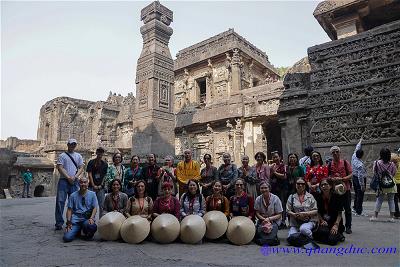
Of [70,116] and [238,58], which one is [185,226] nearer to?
[238,58]

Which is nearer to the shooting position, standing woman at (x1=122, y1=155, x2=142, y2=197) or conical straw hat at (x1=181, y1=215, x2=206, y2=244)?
conical straw hat at (x1=181, y1=215, x2=206, y2=244)

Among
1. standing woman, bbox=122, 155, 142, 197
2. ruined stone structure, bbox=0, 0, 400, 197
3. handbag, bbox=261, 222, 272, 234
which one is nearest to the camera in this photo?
handbag, bbox=261, 222, 272, 234

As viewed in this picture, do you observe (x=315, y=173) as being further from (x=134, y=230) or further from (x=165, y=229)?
(x=134, y=230)

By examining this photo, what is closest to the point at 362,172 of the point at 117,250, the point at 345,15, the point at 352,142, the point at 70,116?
the point at 352,142

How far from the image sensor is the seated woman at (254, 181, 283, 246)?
4.10m

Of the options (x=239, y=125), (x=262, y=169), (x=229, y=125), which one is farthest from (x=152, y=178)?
(x=229, y=125)

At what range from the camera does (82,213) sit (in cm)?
454

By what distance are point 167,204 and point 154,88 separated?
594 centimetres

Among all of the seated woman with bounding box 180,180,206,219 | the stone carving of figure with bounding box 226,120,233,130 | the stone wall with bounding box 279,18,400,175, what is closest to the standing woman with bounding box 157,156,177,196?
the seated woman with bounding box 180,180,206,219

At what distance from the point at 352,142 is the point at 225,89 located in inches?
529

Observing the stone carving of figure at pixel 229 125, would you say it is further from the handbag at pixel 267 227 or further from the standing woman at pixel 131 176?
the handbag at pixel 267 227

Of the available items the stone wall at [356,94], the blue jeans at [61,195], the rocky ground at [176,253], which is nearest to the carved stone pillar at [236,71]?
the stone wall at [356,94]

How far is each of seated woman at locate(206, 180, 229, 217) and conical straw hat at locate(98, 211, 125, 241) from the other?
1.37 metres

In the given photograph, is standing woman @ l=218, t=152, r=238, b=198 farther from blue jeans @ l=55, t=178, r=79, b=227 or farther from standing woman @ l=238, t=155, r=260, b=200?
blue jeans @ l=55, t=178, r=79, b=227
